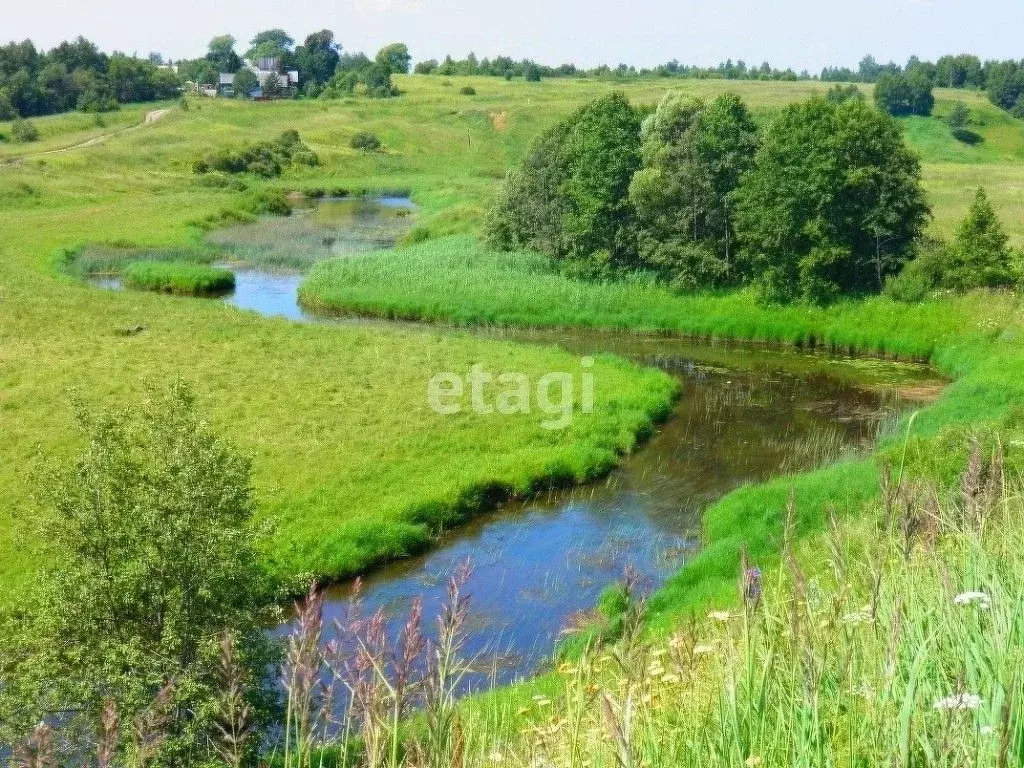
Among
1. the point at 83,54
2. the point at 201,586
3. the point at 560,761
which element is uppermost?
the point at 83,54

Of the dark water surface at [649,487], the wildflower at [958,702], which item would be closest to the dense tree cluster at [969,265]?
the dark water surface at [649,487]

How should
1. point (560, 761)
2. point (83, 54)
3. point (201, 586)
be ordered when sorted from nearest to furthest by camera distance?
point (560, 761)
point (201, 586)
point (83, 54)

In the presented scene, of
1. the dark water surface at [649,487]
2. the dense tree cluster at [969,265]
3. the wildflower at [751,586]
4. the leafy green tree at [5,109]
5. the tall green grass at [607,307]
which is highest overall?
the leafy green tree at [5,109]

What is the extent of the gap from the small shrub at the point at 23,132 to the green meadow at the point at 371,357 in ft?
109

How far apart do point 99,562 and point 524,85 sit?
17306 cm

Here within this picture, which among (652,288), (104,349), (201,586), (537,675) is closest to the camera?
(201,586)

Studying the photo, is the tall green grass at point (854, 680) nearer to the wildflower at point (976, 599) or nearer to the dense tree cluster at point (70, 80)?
the wildflower at point (976, 599)

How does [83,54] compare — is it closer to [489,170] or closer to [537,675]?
[489,170]

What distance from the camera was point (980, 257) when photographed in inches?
1590

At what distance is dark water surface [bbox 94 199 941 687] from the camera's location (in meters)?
18.6

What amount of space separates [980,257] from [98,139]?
99692mm

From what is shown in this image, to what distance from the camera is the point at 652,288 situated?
4678 centimetres

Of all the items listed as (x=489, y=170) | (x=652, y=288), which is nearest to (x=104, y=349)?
(x=652, y=288)

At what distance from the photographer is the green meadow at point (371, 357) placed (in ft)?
75.5
